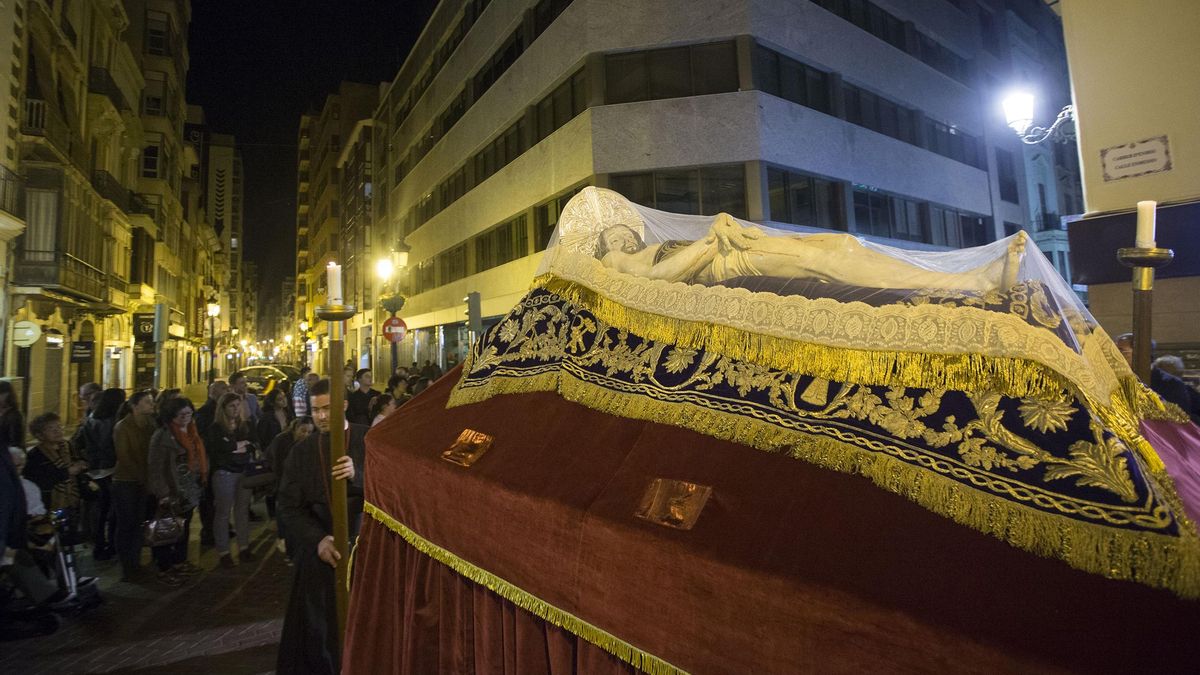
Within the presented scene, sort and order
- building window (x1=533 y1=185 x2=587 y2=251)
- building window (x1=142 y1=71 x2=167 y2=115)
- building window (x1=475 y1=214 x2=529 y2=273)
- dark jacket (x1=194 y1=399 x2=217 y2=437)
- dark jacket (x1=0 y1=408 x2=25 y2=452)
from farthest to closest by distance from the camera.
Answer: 1. building window (x1=142 y1=71 x2=167 y2=115)
2. building window (x1=475 y1=214 x2=529 y2=273)
3. building window (x1=533 y1=185 x2=587 y2=251)
4. dark jacket (x1=194 y1=399 x2=217 y2=437)
5. dark jacket (x1=0 y1=408 x2=25 y2=452)

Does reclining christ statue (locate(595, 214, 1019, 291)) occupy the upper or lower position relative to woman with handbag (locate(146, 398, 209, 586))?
upper

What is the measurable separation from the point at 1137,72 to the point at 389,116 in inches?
1355

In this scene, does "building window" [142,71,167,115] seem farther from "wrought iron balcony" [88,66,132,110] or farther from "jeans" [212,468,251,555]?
"jeans" [212,468,251,555]

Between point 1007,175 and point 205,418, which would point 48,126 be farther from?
point 1007,175

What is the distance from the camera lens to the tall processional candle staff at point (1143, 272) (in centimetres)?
241

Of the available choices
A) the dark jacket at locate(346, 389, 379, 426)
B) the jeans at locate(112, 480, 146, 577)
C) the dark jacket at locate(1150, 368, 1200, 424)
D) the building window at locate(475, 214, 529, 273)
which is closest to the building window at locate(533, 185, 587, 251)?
the building window at locate(475, 214, 529, 273)

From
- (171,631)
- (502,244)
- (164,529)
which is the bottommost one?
(171,631)

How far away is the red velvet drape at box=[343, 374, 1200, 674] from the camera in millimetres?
1197

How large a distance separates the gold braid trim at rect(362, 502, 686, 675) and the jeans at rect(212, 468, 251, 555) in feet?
14.8

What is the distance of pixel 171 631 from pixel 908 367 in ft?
18.1

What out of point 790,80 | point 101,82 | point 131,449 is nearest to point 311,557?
point 131,449

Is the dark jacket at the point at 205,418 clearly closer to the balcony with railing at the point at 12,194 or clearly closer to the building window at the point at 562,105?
the balcony with railing at the point at 12,194

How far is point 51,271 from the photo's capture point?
1508 centimetres

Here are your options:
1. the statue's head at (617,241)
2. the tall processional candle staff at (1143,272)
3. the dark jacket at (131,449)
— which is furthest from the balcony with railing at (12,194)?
the tall processional candle staff at (1143,272)
